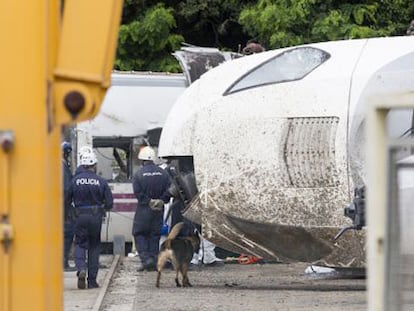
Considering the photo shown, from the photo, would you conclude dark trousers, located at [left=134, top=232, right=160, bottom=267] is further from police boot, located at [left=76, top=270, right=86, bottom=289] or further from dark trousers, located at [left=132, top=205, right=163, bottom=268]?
police boot, located at [left=76, top=270, right=86, bottom=289]

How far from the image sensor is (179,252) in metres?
16.7

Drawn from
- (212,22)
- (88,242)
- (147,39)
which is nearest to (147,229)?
(88,242)

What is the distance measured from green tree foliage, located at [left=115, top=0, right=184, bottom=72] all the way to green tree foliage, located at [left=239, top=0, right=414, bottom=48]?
Result: 2036 mm

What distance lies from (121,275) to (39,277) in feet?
49.2

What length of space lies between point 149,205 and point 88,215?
290 centimetres

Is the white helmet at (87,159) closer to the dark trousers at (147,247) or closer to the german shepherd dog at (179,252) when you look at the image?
the german shepherd dog at (179,252)

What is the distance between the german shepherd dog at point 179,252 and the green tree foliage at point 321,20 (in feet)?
31.4

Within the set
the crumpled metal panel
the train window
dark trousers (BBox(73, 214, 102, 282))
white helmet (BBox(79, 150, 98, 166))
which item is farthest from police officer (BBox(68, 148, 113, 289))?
the crumpled metal panel

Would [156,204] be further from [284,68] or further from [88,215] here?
[284,68]

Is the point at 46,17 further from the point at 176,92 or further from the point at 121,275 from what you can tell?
the point at 176,92

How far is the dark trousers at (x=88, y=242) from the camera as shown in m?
16.7

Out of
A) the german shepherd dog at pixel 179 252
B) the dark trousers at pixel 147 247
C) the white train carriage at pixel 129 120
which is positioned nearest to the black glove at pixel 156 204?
the dark trousers at pixel 147 247

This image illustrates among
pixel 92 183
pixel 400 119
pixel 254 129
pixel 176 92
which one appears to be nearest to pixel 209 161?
pixel 254 129

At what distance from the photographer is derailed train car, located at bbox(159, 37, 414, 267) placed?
1438 centimetres
